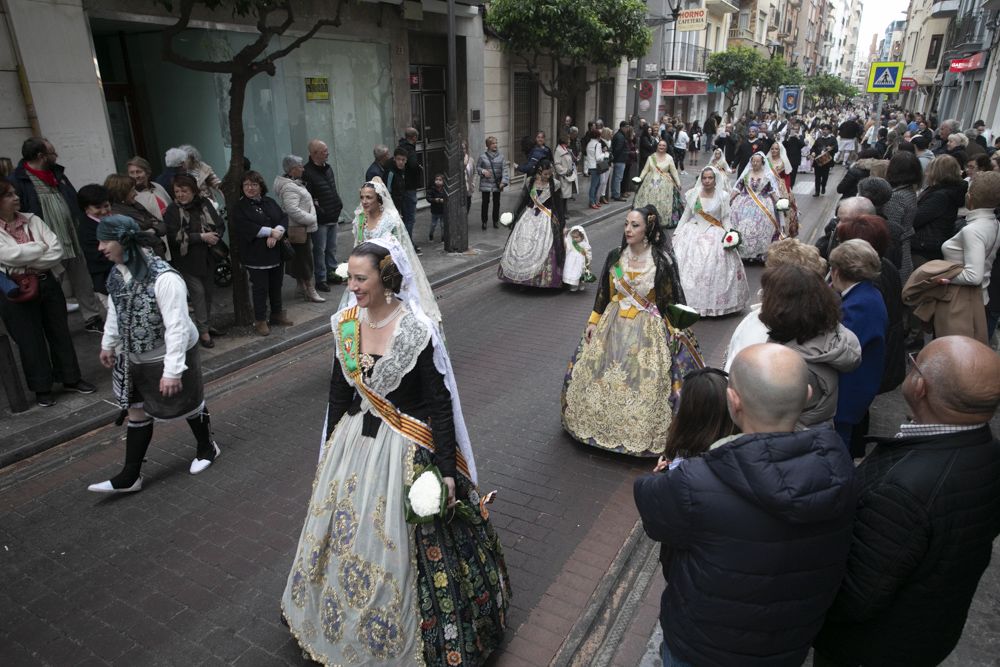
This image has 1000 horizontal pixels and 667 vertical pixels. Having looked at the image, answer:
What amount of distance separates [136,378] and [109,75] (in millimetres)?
8931

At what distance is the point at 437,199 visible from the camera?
1212 cm

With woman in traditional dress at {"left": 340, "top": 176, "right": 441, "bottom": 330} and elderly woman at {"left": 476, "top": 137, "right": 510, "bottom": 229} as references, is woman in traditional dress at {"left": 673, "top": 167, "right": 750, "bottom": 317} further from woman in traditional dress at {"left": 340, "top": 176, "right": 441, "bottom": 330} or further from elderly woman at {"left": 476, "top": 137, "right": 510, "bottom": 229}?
elderly woman at {"left": 476, "top": 137, "right": 510, "bottom": 229}

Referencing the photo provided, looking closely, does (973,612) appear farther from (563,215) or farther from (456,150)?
(456,150)

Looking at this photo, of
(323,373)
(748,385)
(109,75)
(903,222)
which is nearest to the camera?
(748,385)

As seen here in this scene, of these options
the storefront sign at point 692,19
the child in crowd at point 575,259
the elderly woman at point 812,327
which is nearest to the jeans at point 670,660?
the elderly woman at point 812,327

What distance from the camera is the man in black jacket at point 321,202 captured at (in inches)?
358

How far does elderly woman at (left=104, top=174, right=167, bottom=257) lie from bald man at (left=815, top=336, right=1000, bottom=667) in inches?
242

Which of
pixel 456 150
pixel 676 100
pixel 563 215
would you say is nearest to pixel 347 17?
pixel 456 150

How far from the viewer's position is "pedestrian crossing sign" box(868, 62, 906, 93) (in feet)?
43.3

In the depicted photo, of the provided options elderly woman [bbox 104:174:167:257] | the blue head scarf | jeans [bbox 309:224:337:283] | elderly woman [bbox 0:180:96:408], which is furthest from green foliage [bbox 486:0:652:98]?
the blue head scarf

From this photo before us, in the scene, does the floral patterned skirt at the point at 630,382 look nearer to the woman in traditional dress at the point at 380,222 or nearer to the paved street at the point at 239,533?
the paved street at the point at 239,533

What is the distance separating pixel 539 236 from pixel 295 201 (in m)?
3.32

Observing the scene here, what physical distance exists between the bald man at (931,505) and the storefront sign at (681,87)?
3410cm

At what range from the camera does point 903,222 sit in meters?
6.22
